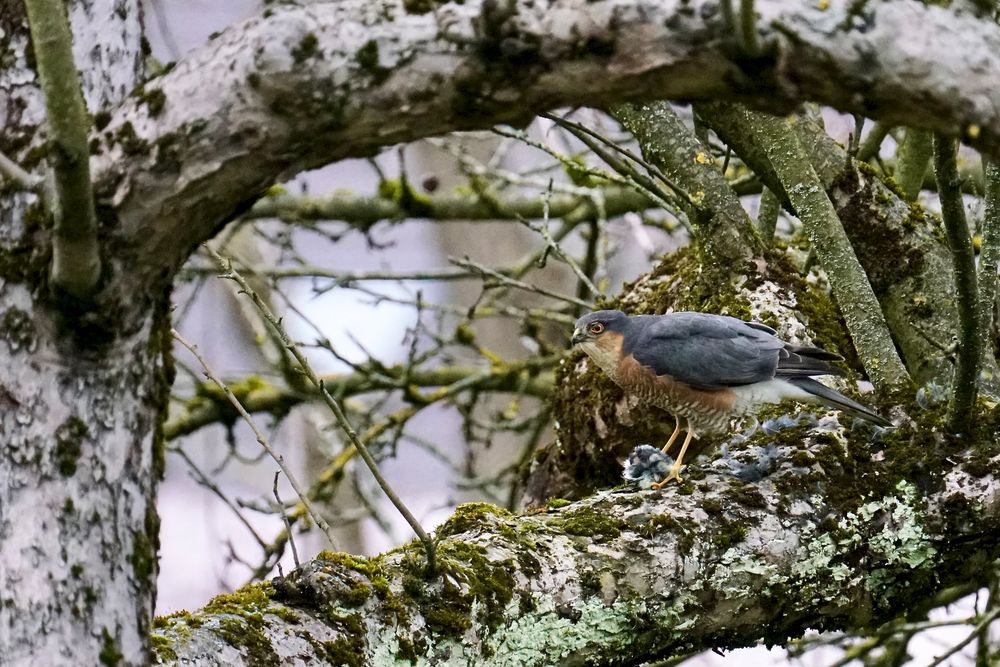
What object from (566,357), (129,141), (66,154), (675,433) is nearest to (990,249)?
(675,433)

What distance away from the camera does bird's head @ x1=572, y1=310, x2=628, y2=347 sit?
414 centimetres

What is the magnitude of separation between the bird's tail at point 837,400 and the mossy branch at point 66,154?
2.38m

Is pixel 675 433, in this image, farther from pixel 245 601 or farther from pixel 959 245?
pixel 245 601

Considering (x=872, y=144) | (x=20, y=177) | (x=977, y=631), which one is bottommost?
(x=977, y=631)

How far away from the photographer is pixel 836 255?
350 centimetres

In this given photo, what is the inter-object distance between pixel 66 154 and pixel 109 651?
0.79 metres

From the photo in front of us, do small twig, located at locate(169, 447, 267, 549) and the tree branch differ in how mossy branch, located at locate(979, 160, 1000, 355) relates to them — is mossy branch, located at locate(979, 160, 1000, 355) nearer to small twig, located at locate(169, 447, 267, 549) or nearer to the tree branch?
small twig, located at locate(169, 447, 267, 549)

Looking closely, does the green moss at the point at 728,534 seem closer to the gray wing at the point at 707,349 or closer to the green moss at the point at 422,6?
the gray wing at the point at 707,349

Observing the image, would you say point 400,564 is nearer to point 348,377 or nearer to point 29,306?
point 29,306

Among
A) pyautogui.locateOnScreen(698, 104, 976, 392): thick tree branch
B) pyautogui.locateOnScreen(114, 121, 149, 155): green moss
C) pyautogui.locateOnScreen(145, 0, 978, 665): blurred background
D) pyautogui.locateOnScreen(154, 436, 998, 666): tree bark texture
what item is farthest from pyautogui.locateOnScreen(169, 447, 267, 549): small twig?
pyautogui.locateOnScreen(698, 104, 976, 392): thick tree branch

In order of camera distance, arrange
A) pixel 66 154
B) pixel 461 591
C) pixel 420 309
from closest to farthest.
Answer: pixel 66 154 < pixel 461 591 < pixel 420 309

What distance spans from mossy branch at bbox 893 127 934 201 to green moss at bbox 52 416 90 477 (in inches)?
143

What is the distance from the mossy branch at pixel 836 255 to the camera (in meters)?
3.37

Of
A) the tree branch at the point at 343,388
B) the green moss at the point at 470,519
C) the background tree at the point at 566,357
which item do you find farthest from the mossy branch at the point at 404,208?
the green moss at the point at 470,519
